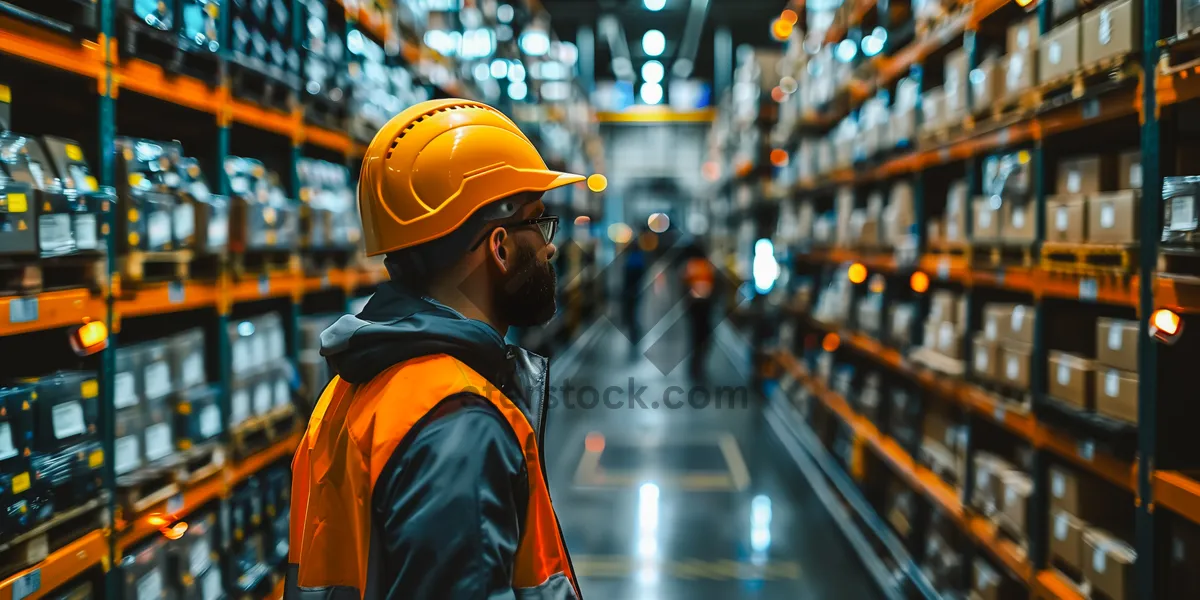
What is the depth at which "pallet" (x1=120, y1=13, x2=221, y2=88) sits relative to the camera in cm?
Result: 267

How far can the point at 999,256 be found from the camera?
3.78 meters

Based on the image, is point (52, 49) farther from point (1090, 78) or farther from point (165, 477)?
point (1090, 78)

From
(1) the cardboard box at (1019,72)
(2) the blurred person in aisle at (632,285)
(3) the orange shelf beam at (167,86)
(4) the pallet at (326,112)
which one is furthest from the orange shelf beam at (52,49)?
(2) the blurred person in aisle at (632,285)

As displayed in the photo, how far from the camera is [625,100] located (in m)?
24.8

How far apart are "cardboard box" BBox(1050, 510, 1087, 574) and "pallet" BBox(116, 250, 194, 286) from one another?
3397 mm

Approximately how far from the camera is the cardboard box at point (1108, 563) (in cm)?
275


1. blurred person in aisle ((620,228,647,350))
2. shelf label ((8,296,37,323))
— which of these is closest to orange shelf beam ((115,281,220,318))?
shelf label ((8,296,37,323))

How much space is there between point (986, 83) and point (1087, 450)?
174 centimetres

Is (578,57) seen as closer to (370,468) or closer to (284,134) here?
(284,134)

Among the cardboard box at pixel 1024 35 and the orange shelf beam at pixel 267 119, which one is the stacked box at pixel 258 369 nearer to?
the orange shelf beam at pixel 267 119

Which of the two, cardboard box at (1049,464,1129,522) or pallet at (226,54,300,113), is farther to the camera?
pallet at (226,54,300,113)

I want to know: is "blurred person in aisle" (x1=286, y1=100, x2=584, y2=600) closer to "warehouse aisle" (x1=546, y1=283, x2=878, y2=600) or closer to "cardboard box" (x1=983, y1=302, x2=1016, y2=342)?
"cardboard box" (x1=983, y1=302, x2=1016, y2=342)

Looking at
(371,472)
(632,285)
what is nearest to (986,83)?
(371,472)

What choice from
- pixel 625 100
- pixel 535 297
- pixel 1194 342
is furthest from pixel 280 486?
pixel 625 100
